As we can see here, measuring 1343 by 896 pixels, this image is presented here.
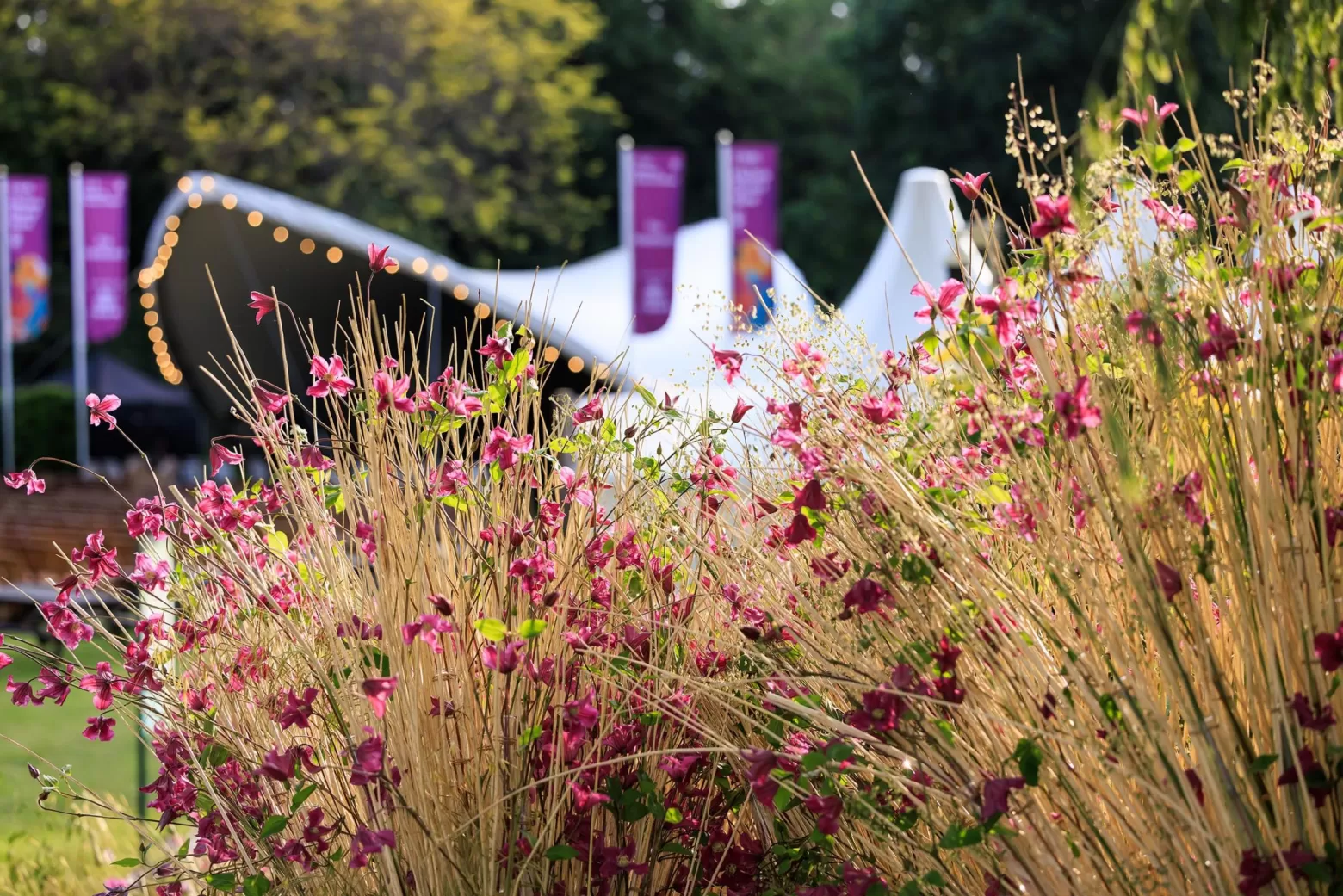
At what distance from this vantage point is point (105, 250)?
17.1m

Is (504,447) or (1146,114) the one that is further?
(504,447)

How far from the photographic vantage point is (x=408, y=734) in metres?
1.81

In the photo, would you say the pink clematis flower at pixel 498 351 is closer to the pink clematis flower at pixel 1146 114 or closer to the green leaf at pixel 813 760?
the green leaf at pixel 813 760

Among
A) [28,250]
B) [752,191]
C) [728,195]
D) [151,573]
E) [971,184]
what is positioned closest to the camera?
[971,184]

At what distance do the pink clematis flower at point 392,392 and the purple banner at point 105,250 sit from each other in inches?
629

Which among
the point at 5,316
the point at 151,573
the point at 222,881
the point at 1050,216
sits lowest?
the point at 5,316

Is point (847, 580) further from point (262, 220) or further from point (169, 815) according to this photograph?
point (262, 220)

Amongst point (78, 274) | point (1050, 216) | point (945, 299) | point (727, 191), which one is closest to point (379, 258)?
point (945, 299)

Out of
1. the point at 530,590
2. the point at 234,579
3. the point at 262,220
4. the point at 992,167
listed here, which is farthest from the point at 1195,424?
the point at 992,167

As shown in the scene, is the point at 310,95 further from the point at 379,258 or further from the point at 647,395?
the point at 647,395

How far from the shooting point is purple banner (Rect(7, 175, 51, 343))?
55.3 ft

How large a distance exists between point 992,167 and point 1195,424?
24.7 meters

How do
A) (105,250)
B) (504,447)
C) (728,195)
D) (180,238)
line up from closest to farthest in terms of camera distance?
(504,447)
(180,238)
(728,195)
(105,250)

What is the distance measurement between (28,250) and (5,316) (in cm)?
150
